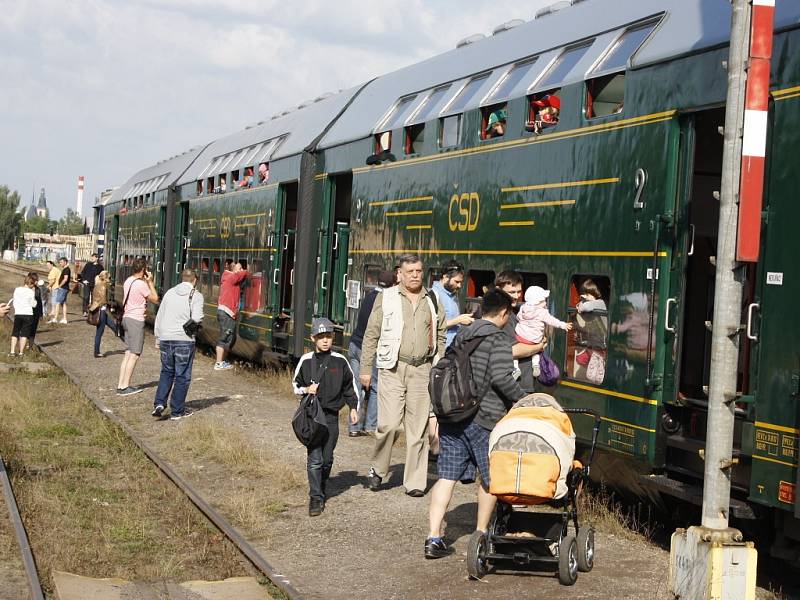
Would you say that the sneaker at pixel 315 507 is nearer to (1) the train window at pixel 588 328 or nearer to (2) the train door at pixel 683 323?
(1) the train window at pixel 588 328

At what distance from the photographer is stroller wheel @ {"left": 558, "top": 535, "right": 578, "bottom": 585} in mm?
7266

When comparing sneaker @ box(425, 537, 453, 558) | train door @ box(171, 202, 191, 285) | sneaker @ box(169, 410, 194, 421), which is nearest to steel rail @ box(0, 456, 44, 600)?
sneaker @ box(425, 537, 453, 558)

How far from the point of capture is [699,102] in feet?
25.3

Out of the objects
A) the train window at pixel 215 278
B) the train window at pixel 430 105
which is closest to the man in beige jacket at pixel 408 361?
the train window at pixel 430 105

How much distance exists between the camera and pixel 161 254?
2795 centimetres

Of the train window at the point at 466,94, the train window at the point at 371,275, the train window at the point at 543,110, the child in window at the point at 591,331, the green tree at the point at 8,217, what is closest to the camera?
the child in window at the point at 591,331

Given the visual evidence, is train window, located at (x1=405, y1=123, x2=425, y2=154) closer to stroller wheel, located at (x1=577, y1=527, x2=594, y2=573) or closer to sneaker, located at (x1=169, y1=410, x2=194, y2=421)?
sneaker, located at (x1=169, y1=410, x2=194, y2=421)

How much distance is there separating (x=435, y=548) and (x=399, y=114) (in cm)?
659

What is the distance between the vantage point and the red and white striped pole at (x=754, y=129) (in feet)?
19.6

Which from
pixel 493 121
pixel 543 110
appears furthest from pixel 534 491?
pixel 493 121

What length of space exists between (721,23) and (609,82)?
1397mm

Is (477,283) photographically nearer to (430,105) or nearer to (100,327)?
(430,105)

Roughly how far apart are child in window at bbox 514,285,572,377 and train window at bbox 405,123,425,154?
391cm

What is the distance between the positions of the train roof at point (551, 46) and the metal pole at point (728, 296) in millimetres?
1087
